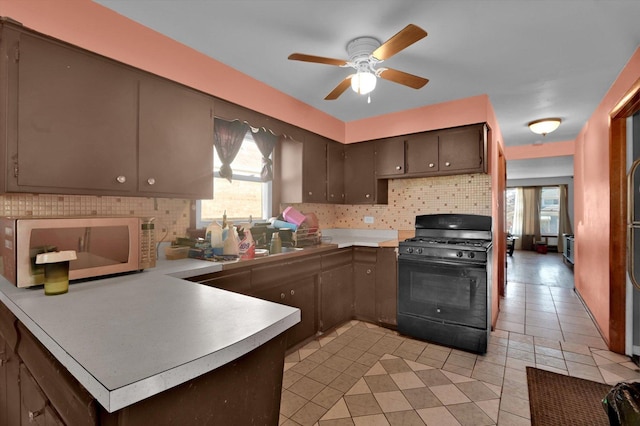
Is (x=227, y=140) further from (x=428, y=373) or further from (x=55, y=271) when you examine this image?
(x=428, y=373)

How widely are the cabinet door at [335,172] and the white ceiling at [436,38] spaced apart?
0.84 m

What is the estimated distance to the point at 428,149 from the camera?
3309 mm

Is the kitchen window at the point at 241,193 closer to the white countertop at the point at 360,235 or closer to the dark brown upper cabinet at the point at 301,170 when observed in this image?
the dark brown upper cabinet at the point at 301,170

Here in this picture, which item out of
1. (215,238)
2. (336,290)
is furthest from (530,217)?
(215,238)

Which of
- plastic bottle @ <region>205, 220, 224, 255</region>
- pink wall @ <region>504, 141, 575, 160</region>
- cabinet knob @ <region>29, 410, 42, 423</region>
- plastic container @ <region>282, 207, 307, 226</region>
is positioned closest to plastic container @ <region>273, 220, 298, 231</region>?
plastic container @ <region>282, 207, 307, 226</region>

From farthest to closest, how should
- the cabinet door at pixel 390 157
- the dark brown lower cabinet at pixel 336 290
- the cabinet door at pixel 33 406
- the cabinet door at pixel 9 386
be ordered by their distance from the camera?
the cabinet door at pixel 390 157 → the dark brown lower cabinet at pixel 336 290 → the cabinet door at pixel 9 386 → the cabinet door at pixel 33 406

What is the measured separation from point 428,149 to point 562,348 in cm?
223

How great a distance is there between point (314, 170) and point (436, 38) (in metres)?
1.80

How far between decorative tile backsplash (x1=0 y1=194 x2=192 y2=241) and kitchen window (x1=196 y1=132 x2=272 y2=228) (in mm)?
197

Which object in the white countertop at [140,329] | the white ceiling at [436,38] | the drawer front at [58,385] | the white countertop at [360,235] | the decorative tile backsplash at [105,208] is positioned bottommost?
the drawer front at [58,385]

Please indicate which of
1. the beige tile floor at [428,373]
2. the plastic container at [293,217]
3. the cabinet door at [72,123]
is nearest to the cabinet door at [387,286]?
the beige tile floor at [428,373]

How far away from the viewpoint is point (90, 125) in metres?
1.68

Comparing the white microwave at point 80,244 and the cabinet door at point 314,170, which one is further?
the cabinet door at point 314,170

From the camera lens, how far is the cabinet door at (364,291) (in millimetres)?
3234
